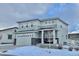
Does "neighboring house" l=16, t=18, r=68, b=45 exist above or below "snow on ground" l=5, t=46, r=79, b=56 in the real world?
above

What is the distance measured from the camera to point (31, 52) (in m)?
5.72

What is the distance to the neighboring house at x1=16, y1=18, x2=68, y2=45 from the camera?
5.75 meters

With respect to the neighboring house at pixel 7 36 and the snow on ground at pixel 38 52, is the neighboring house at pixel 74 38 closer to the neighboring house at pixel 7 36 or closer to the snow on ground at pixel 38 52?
the snow on ground at pixel 38 52

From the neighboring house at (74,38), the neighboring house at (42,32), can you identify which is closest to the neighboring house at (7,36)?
the neighboring house at (42,32)

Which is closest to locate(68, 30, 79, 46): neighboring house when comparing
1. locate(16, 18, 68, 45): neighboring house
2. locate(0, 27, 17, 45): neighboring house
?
locate(16, 18, 68, 45): neighboring house

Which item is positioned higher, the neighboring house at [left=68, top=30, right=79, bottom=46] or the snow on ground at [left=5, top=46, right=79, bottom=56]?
the neighboring house at [left=68, top=30, right=79, bottom=46]

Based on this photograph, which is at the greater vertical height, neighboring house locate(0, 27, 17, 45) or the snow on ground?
neighboring house locate(0, 27, 17, 45)

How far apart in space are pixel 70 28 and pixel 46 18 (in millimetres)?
434

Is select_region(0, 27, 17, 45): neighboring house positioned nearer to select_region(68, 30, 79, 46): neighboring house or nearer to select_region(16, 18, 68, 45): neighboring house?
select_region(16, 18, 68, 45): neighboring house

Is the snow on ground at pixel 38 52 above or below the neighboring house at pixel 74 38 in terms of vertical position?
below

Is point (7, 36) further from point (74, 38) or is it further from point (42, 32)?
point (74, 38)

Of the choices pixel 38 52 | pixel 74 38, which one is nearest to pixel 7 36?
pixel 38 52

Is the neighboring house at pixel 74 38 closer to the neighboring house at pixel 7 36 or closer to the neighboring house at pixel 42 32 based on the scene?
the neighboring house at pixel 42 32

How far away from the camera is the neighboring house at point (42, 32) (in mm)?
5754
